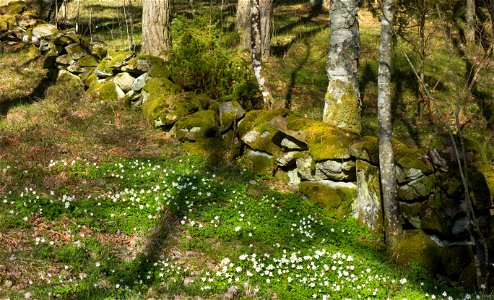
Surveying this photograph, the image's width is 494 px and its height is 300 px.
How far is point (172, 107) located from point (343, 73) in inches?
150

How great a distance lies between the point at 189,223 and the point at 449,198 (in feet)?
13.7

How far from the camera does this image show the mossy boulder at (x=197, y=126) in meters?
9.77

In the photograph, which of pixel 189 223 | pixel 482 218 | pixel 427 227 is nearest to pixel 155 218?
pixel 189 223

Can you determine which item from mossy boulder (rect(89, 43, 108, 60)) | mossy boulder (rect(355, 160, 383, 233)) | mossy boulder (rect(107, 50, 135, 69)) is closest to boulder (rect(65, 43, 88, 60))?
mossy boulder (rect(89, 43, 108, 60))

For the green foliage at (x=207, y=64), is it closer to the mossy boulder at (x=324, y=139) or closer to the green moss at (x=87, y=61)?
the mossy boulder at (x=324, y=139)

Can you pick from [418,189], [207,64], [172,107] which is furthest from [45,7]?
[418,189]

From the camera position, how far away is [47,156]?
882cm

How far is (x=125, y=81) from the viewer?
38.3 feet

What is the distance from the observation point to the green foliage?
35.7 feet

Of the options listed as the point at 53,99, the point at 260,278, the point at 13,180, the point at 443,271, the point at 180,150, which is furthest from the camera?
the point at 53,99

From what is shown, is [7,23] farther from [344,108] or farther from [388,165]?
[388,165]

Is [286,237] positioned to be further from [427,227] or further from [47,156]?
[47,156]

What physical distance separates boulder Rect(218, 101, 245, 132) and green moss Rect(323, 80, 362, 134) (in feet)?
6.12

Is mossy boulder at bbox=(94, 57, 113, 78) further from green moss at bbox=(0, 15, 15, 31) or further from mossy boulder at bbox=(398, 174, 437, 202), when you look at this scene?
mossy boulder at bbox=(398, 174, 437, 202)
